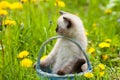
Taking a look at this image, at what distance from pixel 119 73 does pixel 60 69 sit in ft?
2.03

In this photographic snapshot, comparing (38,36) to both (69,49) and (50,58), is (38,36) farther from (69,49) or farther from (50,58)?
(69,49)

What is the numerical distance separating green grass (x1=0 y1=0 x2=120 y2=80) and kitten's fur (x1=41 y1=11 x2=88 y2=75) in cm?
15

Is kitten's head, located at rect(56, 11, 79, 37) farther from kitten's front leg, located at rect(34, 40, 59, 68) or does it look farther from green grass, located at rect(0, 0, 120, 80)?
green grass, located at rect(0, 0, 120, 80)

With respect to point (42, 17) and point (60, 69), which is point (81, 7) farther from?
point (60, 69)

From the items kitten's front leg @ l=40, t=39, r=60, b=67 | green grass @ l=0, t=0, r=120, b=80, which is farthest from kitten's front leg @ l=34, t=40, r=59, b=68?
green grass @ l=0, t=0, r=120, b=80

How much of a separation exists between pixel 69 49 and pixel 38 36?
1135 mm

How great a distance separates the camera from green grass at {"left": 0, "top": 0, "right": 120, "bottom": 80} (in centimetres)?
404

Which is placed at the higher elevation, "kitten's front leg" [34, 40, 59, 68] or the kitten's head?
the kitten's head

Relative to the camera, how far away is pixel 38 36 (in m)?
4.91

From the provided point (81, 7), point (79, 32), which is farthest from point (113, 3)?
point (79, 32)

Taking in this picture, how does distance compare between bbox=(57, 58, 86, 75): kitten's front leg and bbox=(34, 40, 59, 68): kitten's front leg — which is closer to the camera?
bbox=(57, 58, 86, 75): kitten's front leg

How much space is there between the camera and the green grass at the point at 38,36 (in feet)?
13.3

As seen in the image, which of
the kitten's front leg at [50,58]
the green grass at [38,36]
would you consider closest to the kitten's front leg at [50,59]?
the kitten's front leg at [50,58]

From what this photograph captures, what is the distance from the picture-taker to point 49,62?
397 cm
